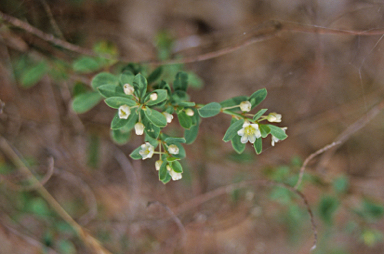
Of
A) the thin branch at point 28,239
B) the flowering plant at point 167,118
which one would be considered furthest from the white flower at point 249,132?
the thin branch at point 28,239

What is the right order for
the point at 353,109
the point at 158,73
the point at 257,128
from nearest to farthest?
the point at 257,128 < the point at 158,73 < the point at 353,109

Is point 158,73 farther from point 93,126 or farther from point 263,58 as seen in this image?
point 263,58

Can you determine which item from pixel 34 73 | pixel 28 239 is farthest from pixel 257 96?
pixel 28 239

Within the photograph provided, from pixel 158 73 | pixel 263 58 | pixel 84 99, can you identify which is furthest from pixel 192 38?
pixel 84 99

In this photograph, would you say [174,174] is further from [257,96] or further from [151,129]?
[257,96]

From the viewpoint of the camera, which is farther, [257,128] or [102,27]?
[102,27]

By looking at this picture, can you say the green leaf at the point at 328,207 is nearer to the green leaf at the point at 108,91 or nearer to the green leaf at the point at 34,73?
the green leaf at the point at 108,91

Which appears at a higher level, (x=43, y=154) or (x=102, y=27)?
(x=102, y=27)
